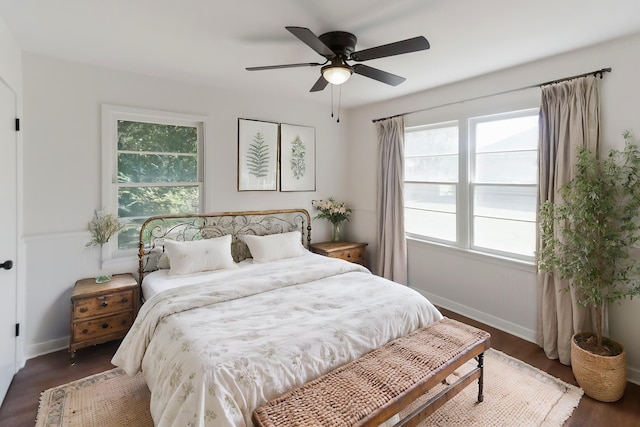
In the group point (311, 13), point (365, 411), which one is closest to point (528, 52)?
point (311, 13)

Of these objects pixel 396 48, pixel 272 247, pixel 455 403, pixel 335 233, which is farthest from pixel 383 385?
pixel 335 233

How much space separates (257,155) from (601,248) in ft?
11.3

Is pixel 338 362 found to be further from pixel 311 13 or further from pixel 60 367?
pixel 60 367

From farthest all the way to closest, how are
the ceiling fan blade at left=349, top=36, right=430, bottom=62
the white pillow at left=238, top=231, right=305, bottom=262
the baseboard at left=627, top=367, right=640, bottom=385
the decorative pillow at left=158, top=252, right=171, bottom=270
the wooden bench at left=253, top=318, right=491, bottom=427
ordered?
1. the white pillow at left=238, top=231, right=305, bottom=262
2. the decorative pillow at left=158, top=252, right=171, bottom=270
3. the baseboard at left=627, top=367, right=640, bottom=385
4. the ceiling fan blade at left=349, top=36, right=430, bottom=62
5. the wooden bench at left=253, top=318, right=491, bottom=427

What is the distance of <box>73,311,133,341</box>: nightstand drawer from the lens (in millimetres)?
2713

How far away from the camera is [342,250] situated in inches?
172

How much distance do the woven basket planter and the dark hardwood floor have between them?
58mm

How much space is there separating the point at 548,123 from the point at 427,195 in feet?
5.04

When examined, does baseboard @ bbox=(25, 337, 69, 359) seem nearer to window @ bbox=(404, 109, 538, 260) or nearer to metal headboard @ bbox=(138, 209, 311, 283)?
metal headboard @ bbox=(138, 209, 311, 283)

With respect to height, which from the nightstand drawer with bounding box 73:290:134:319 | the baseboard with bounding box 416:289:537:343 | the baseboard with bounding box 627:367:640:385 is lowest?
the baseboard with bounding box 627:367:640:385

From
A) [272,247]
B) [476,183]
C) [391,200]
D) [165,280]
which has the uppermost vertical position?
[476,183]

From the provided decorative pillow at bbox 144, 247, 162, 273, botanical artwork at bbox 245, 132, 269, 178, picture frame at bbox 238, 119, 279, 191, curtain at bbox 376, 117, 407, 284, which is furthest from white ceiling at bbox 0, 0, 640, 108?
decorative pillow at bbox 144, 247, 162, 273

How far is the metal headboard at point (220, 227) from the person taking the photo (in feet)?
11.1

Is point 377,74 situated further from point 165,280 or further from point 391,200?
point 165,280
